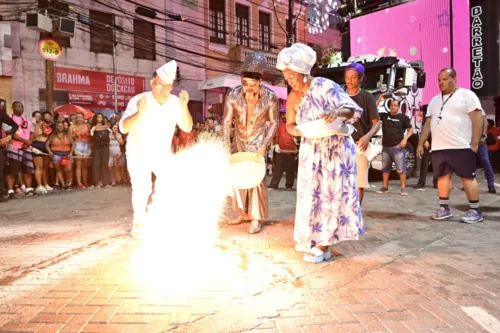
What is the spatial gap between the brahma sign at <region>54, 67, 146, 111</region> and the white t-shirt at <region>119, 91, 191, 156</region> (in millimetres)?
15518

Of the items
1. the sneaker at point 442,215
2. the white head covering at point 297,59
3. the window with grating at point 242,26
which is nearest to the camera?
the white head covering at point 297,59

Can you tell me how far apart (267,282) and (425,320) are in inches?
47.2

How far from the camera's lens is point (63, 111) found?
1579 cm

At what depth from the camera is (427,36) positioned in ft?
44.7

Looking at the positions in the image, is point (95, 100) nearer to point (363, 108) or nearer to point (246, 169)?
point (246, 169)

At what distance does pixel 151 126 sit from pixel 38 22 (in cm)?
1040

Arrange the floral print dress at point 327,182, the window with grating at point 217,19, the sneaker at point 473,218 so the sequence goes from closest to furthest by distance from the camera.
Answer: the floral print dress at point 327,182 < the sneaker at point 473,218 < the window with grating at point 217,19

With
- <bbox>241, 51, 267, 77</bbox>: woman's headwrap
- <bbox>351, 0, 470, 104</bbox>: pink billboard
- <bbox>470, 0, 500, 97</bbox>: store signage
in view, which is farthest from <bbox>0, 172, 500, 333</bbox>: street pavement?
<bbox>351, 0, 470, 104</bbox>: pink billboard

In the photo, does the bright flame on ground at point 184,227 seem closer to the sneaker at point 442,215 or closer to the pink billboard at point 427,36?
the sneaker at point 442,215

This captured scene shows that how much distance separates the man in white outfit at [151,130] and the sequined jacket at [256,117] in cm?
62

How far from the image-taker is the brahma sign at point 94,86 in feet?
61.9

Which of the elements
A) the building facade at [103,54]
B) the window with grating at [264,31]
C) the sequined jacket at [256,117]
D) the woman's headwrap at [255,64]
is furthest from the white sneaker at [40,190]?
the window with grating at [264,31]

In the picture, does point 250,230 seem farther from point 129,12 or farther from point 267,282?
point 129,12

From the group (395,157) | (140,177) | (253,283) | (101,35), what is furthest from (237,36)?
(253,283)
